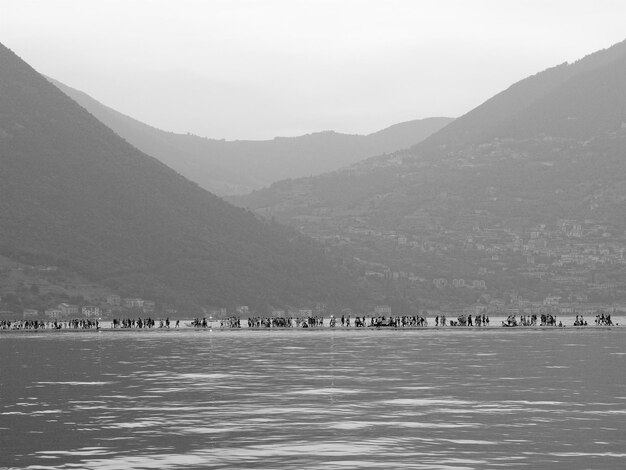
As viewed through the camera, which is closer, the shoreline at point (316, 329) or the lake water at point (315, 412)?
the lake water at point (315, 412)

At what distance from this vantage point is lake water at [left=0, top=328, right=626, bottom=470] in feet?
117

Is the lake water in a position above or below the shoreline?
below

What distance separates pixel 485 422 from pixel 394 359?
39.4 m

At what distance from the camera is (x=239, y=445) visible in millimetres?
37906

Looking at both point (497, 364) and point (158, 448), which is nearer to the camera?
point (158, 448)

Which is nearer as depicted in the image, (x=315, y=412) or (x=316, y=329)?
(x=315, y=412)

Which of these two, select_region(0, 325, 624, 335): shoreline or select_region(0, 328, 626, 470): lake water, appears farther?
select_region(0, 325, 624, 335): shoreline

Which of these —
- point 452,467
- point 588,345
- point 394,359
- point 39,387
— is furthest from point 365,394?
point 588,345

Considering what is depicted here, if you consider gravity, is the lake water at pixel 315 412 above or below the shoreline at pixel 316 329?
below

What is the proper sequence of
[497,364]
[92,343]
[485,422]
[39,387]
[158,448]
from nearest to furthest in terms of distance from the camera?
[158,448]
[485,422]
[39,387]
[497,364]
[92,343]

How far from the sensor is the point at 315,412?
4709cm

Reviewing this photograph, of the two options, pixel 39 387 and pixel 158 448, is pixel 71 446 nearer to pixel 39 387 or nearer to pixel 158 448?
pixel 158 448

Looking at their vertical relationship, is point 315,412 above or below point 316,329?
below

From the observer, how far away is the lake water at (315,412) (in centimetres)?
3569
